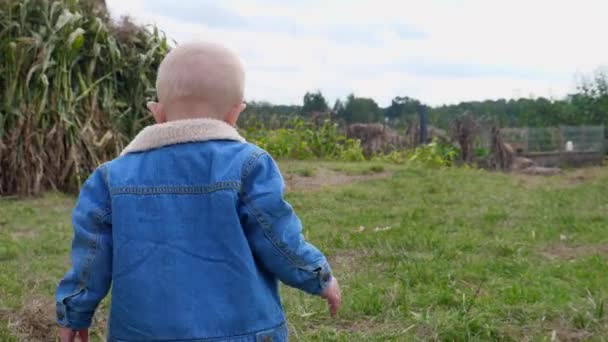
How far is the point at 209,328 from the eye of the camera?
1.80 m

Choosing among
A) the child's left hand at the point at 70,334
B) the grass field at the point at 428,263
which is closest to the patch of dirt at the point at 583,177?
the grass field at the point at 428,263

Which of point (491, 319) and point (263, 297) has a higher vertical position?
point (263, 297)

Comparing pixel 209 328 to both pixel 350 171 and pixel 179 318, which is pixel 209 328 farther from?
pixel 350 171

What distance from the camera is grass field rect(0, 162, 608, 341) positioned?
3182mm

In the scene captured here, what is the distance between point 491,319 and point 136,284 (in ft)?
5.99

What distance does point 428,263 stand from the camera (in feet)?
14.4

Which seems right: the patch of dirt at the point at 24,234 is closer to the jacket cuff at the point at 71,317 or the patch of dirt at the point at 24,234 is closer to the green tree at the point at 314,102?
the jacket cuff at the point at 71,317

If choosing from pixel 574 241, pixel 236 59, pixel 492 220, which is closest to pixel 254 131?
pixel 492 220

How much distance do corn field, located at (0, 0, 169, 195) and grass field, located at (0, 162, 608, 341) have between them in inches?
18.1

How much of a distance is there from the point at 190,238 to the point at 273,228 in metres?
0.20

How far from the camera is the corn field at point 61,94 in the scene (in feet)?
24.3

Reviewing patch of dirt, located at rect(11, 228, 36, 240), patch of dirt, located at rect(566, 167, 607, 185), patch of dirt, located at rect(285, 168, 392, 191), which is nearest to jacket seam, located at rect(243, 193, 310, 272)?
patch of dirt, located at rect(11, 228, 36, 240)

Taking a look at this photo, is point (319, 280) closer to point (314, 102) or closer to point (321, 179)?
point (321, 179)

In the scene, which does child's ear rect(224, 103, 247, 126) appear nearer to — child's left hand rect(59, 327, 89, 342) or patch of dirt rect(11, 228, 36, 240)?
child's left hand rect(59, 327, 89, 342)
